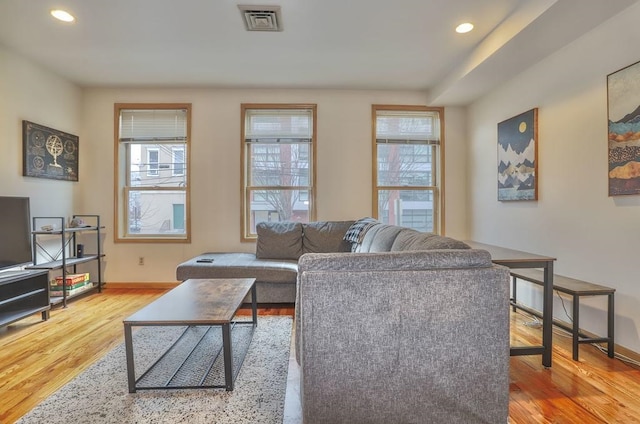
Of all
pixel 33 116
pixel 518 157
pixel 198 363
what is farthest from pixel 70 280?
pixel 518 157

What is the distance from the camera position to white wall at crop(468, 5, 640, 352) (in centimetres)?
223

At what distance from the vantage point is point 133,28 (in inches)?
110

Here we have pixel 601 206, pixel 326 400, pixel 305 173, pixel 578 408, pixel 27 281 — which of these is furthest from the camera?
pixel 305 173

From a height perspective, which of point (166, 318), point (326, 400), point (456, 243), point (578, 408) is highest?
point (456, 243)

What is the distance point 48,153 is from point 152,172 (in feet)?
3.44

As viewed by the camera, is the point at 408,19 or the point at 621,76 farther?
the point at 408,19

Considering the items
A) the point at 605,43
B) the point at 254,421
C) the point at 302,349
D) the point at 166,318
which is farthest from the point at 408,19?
the point at 254,421

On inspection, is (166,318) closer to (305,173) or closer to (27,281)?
(27,281)

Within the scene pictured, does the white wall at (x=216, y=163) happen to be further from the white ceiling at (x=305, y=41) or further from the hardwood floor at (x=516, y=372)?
the hardwood floor at (x=516, y=372)

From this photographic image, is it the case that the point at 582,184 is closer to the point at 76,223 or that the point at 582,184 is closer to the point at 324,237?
the point at 324,237

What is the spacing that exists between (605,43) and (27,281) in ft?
16.4

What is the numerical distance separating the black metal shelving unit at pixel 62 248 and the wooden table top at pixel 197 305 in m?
1.83

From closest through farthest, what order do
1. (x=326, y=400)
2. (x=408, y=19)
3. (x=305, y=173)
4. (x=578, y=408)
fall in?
(x=326, y=400) < (x=578, y=408) < (x=408, y=19) < (x=305, y=173)

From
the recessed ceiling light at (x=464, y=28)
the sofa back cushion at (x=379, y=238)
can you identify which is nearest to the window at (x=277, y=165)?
the sofa back cushion at (x=379, y=238)
